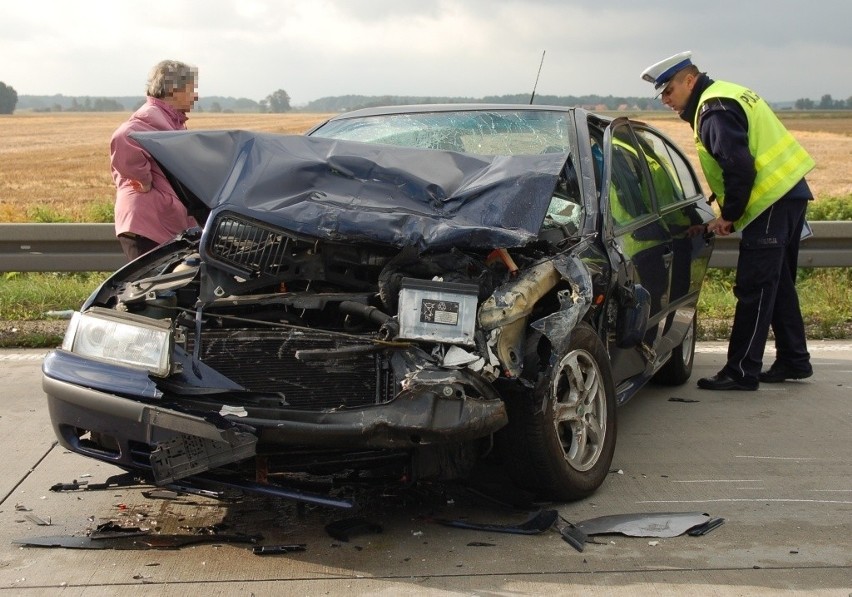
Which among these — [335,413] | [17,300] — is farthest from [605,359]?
[17,300]

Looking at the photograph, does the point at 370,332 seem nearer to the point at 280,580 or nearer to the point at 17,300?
the point at 280,580

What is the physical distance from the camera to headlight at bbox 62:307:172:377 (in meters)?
3.78

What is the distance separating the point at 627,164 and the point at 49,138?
28110 millimetres

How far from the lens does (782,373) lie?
6664 millimetres

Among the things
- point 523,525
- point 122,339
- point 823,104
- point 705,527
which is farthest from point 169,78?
point 823,104

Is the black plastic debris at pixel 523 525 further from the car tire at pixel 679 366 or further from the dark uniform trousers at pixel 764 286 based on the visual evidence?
the dark uniform trousers at pixel 764 286

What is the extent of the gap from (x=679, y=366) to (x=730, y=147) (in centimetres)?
132

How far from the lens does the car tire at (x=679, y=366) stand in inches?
253

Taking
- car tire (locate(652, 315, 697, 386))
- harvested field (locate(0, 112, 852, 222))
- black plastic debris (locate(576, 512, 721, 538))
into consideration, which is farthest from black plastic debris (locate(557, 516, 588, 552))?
harvested field (locate(0, 112, 852, 222))

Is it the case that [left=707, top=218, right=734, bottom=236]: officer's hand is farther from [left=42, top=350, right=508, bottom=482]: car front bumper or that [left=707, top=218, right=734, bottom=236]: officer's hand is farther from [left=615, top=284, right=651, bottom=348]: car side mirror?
[left=42, top=350, right=508, bottom=482]: car front bumper

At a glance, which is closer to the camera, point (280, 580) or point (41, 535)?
point (280, 580)

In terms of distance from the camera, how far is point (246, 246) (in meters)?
4.15

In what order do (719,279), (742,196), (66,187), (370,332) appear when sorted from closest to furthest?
(370,332) → (742,196) → (719,279) → (66,187)

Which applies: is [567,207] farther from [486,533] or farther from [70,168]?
[70,168]
